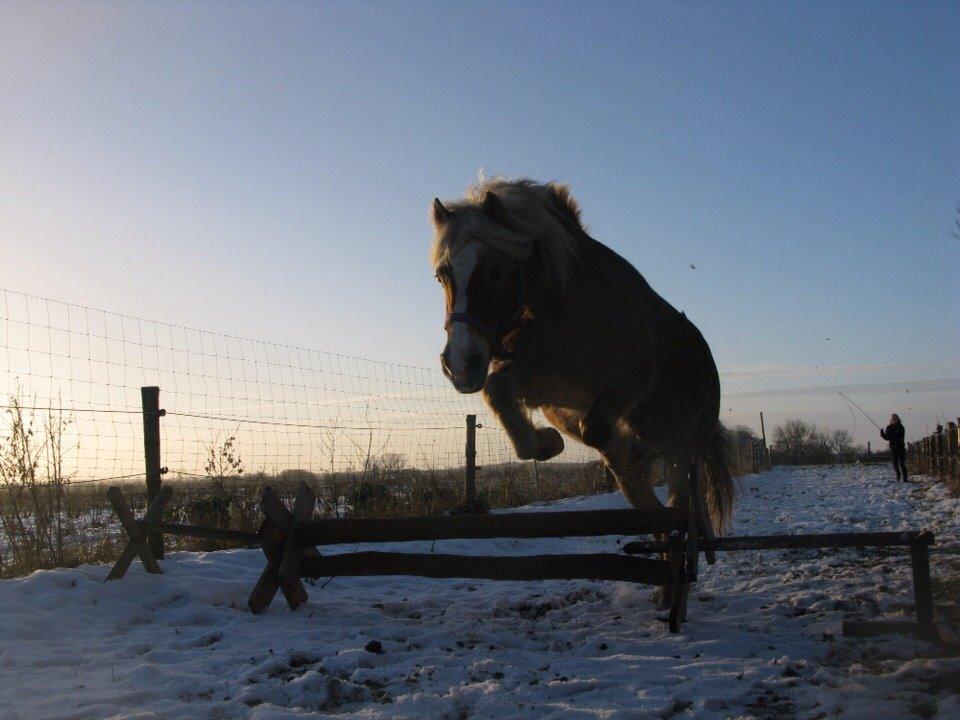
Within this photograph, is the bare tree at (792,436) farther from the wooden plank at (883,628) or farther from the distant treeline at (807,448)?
the wooden plank at (883,628)

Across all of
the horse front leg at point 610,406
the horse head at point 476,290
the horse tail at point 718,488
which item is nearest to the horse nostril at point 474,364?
the horse head at point 476,290

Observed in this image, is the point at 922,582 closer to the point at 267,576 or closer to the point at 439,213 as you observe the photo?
the point at 439,213

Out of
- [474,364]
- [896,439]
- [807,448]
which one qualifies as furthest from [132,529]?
[807,448]

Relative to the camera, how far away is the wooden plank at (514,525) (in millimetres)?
4094

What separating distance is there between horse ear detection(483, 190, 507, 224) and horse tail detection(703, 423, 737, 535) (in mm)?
3016

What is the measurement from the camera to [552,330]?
14.1ft

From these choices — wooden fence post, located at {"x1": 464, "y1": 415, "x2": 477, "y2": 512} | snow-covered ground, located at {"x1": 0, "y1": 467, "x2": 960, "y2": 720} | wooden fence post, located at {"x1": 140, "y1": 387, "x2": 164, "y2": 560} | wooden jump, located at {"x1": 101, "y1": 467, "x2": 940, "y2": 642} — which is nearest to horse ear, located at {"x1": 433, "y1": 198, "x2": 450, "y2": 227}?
wooden jump, located at {"x1": 101, "y1": 467, "x2": 940, "y2": 642}

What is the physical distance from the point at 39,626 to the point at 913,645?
4.26 m

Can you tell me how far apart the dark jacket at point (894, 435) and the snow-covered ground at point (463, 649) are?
529 inches

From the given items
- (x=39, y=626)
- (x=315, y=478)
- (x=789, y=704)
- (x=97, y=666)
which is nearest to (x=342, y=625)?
(x=97, y=666)

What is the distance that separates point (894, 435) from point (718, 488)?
14329mm

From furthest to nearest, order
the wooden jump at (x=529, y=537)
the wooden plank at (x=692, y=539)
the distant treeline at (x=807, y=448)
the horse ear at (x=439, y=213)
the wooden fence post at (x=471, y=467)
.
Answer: the distant treeline at (x=807, y=448), the wooden fence post at (x=471, y=467), the horse ear at (x=439, y=213), the wooden plank at (x=692, y=539), the wooden jump at (x=529, y=537)

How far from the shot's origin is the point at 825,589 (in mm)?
4879

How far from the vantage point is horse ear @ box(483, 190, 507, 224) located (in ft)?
13.6
